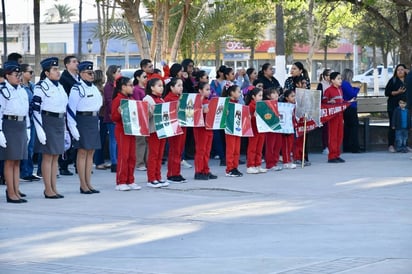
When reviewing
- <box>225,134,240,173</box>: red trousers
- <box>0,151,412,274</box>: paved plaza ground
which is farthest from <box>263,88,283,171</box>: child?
<box>225,134,240,173</box>: red trousers

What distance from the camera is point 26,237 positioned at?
432 inches

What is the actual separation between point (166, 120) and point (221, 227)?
14.1 feet

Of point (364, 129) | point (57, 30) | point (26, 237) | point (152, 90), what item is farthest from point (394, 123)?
point (57, 30)

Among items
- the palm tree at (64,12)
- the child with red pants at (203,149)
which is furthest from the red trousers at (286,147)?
the palm tree at (64,12)

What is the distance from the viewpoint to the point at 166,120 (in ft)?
51.2

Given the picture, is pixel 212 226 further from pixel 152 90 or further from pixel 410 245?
pixel 152 90

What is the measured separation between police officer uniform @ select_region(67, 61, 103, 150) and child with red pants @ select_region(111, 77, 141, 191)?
445 millimetres

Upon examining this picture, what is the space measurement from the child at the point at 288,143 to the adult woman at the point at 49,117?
215 inches

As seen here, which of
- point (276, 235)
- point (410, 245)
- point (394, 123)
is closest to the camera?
point (410, 245)

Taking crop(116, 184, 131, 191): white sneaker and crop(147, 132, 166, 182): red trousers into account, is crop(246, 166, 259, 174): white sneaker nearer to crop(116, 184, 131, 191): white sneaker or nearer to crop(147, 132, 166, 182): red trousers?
crop(147, 132, 166, 182): red trousers

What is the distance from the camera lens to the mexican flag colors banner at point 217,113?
16.6 metres

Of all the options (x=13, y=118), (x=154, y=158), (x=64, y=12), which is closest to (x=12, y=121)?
(x=13, y=118)

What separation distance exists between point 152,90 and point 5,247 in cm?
573

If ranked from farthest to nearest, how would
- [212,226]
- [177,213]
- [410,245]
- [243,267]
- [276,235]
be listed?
[177,213] → [212,226] → [276,235] → [410,245] → [243,267]
